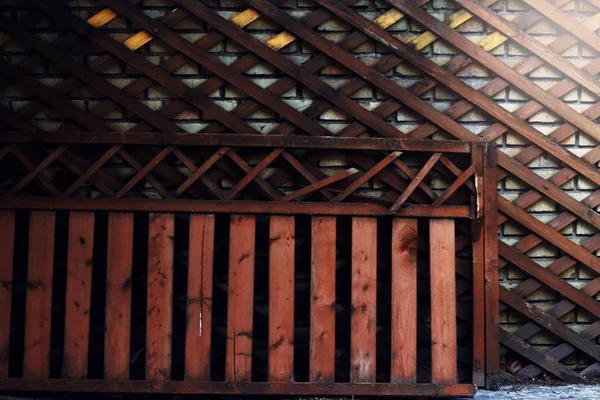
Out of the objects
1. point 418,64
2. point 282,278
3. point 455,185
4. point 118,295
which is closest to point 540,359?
point 455,185

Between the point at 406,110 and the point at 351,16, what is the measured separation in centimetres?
60

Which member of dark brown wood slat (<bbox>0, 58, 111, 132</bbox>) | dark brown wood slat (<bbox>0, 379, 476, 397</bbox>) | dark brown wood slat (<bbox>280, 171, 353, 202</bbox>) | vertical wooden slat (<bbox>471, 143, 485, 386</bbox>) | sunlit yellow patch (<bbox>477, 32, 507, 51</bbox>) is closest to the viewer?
dark brown wood slat (<bbox>0, 379, 476, 397</bbox>)

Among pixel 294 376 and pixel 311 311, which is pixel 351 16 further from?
pixel 294 376

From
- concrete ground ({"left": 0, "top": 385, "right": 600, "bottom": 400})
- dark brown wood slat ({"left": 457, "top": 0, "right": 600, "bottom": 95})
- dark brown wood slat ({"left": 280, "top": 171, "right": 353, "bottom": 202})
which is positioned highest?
dark brown wood slat ({"left": 457, "top": 0, "right": 600, "bottom": 95})

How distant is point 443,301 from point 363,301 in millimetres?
401

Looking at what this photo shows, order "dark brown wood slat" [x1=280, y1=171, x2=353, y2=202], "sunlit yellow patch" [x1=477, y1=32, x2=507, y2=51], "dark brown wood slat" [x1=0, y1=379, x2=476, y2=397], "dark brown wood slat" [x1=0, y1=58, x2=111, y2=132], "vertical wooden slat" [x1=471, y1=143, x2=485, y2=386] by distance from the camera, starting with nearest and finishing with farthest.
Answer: "dark brown wood slat" [x1=0, y1=379, x2=476, y2=397]
"dark brown wood slat" [x1=280, y1=171, x2=353, y2=202]
"vertical wooden slat" [x1=471, y1=143, x2=485, y2=386]
"dark brown wood slat" [x1=0, y1=58, x2=111, y2=132]
"sunlit yellow patch" [x1=477, y1=32, x2=507, y2=51]

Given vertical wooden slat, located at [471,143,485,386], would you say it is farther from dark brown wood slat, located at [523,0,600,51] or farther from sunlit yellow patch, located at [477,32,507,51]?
dark brown wood slat, located at [523,0,600,51]

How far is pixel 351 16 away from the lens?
137 inches

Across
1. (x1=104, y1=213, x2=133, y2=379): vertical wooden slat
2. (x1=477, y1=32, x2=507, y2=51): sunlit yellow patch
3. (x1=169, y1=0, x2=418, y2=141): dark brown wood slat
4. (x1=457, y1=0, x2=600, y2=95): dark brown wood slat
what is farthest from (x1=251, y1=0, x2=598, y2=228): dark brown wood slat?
(x1=104, y1=213, x2=133, y2=379): vertical wooden slat

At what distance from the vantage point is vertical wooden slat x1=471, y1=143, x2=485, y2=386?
10.9 ft

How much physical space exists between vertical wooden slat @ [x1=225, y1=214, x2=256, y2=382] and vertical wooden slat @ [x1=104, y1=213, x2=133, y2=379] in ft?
1.65

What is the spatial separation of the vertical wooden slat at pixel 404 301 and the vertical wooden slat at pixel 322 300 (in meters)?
0.30

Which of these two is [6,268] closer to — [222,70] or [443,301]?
[222,70]

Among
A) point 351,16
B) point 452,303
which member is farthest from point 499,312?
point 351,16
